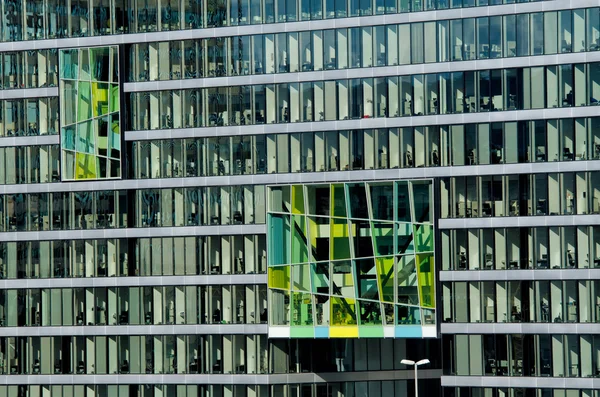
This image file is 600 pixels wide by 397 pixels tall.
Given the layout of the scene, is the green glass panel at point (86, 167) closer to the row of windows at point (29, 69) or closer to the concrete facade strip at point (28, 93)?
the concrete facade strip at point (28, 93)

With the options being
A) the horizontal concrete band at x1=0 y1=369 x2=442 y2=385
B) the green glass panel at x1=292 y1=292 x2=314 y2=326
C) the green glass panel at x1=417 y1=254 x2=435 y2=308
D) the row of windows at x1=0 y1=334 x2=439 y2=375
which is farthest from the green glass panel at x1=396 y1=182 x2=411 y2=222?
the horizontal concrete band at x1=0 y1=369 x2=442 y2=385

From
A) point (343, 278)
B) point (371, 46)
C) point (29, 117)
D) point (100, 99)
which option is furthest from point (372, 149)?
point (29, 117)

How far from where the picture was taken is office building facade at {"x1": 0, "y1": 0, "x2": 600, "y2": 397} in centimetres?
9012

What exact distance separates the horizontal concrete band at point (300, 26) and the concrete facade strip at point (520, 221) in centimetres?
1274

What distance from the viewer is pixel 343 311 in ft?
303

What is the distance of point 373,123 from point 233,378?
759 inches

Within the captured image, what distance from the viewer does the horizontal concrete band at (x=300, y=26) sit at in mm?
90000

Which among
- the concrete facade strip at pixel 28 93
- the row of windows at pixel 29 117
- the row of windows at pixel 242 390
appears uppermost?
the concrete facade strip at pixel 28 93

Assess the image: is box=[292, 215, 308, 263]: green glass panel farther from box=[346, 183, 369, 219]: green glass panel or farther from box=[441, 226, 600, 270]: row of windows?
A: box=[441, 226, 600, 270]: row of windows

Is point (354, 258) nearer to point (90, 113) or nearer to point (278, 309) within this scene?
point (278, 309)

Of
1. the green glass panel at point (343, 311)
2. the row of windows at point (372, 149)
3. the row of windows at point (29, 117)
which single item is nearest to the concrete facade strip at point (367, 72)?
the row of windows at point (372, 149)

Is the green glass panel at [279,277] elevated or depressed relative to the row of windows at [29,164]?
depressed

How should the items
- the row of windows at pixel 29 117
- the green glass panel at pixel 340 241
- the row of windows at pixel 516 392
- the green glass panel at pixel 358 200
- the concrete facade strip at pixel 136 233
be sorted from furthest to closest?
the row of windows at pixel 29 117 < the concrete facade strip at pixel 136 233 < the green glass panel at pixel 340 241 < the green glass panel at pixel 358 200 < the row of windows at pixel 516 392

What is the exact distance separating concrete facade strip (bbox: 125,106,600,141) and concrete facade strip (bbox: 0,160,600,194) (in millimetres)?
2828
